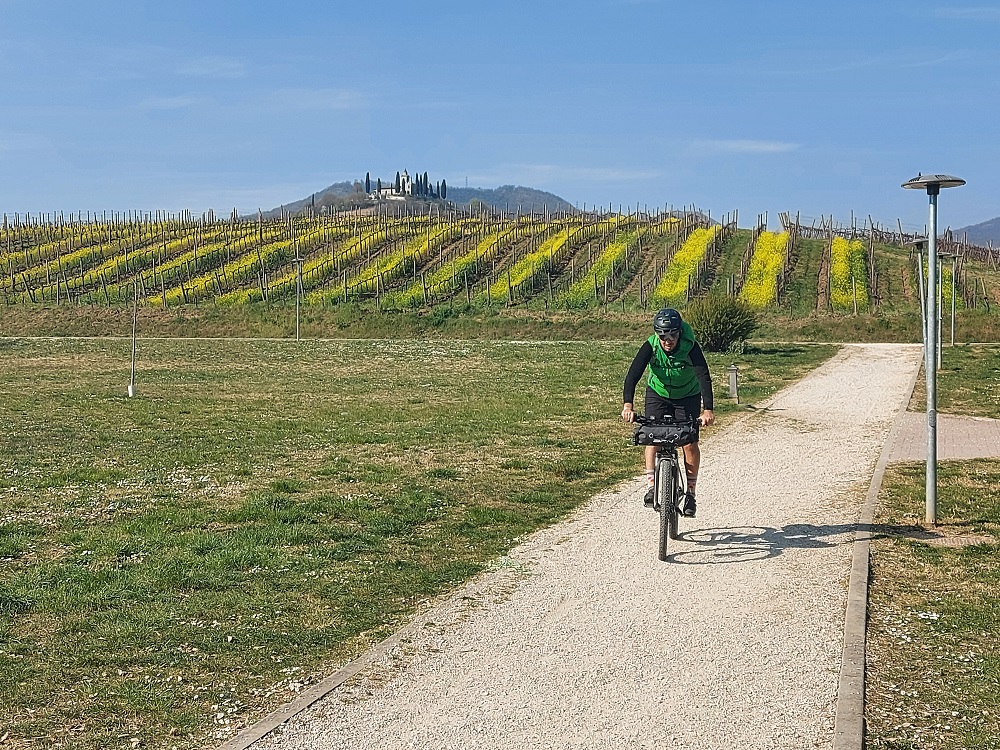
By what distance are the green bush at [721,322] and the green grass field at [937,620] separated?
78.3ft

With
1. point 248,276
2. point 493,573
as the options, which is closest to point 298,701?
point 493,573

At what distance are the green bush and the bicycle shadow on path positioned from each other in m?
26.7

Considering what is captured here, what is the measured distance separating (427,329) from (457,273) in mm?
13196

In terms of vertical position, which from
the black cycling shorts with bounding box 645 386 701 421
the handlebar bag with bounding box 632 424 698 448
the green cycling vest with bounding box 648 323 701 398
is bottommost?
the handlebar bag with bounding box 632 424 698 448

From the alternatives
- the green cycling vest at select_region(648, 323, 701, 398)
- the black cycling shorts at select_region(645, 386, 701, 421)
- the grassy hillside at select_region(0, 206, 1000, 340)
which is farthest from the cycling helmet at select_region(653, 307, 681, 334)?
the grassy hillside at select_region(0, 206, 1000, 340)

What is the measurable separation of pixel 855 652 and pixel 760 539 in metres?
3.21

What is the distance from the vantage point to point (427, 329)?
54.6 m

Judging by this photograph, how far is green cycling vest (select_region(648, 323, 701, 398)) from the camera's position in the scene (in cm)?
916

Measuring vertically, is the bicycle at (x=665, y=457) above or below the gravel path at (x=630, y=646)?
above

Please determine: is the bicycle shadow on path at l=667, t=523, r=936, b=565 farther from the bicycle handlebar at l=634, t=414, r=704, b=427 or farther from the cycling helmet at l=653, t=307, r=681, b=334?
the cycling helmet at l=653, t=307, r=681, b=334

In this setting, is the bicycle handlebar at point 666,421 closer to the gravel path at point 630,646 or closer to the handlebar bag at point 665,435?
the handlebar bag at point 665,435

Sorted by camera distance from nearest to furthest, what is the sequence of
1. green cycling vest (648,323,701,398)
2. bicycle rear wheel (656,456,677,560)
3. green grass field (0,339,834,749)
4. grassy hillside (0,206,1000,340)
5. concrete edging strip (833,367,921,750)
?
concrete edging strip (833,367,921,750) < green grass field (0,339,834,749) < bicycle rear wheel (656,456,677,560) < green cycling vest (648,323,701,398) < grassy hillside (0,206,1000,340)

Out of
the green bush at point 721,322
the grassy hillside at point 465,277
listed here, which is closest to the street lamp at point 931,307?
the green bush at point 721,322

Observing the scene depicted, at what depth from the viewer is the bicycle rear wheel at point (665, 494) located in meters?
8.87
